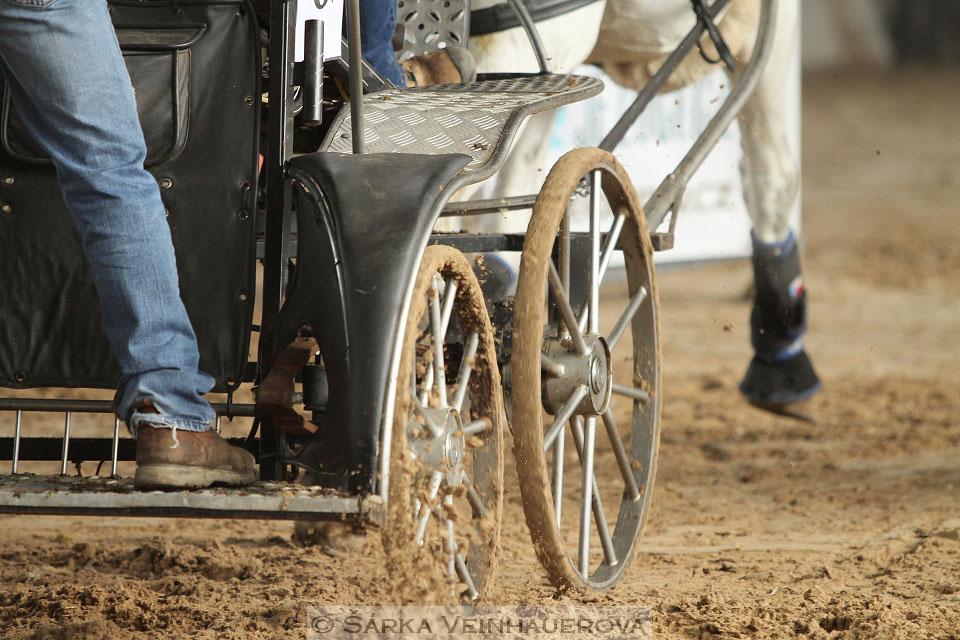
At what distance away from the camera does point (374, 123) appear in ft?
7.00

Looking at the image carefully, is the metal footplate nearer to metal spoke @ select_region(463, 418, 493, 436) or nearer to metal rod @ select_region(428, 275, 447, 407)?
metal rod @ select_region(428, 275, 447, 407)

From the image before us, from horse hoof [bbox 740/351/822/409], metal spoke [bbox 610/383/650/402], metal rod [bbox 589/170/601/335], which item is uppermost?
metal rod [bbox 589/170/601/335]

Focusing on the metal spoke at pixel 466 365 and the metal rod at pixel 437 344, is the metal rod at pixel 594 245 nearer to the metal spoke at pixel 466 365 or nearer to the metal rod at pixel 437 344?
the metal spoke at pixel 466 365

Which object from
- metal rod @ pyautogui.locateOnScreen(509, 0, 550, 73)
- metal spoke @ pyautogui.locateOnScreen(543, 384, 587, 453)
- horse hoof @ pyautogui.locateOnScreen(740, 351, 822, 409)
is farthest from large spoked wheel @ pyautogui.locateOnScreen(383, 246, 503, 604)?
horse hoof @ pyautogui.locateOnScreen(740, 351, 822, 409)

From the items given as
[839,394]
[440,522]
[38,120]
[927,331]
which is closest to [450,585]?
[440,522]

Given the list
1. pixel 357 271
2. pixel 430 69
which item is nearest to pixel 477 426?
pixel 357 271

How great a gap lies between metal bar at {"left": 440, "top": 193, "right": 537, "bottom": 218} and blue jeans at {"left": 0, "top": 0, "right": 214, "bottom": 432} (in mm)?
670

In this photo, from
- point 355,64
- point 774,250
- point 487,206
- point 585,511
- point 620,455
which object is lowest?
point 585,511

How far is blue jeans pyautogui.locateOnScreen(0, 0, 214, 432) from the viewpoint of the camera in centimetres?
161

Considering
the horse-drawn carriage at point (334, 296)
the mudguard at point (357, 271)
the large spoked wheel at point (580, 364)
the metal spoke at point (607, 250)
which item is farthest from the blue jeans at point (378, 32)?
the mudguard at point (357, 271)

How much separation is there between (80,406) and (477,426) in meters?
0.70

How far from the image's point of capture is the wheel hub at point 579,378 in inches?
86.5

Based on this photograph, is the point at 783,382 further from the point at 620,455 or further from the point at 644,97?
the point at 620,455

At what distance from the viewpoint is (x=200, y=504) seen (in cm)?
164
